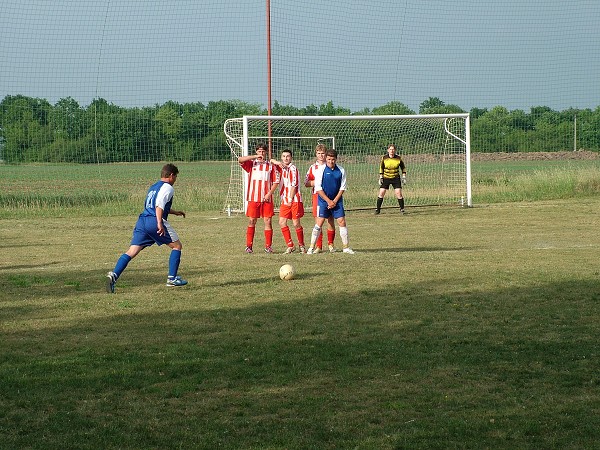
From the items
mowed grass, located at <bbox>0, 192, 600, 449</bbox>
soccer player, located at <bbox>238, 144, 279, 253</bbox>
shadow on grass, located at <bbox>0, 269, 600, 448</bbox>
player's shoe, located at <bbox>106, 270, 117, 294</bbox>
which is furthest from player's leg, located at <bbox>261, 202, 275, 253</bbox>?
shadow on grass, located at <bbox>0, 269, 600, 448</bbox>

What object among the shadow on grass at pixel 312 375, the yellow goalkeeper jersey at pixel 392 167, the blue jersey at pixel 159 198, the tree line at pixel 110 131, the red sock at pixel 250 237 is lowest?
the shadow on grass at pixel 312 375

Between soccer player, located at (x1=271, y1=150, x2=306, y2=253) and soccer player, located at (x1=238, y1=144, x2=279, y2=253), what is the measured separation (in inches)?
7.0

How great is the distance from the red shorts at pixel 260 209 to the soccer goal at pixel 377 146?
9941mm

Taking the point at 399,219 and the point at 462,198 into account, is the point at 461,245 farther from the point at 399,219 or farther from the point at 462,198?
the point at 462,198

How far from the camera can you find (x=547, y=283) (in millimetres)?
10820

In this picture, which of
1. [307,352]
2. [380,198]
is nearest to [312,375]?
[307,352]

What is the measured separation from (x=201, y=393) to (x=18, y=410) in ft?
3.88

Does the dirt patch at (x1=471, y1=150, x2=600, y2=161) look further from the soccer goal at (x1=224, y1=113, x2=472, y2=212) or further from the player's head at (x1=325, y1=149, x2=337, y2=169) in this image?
the player's head at (x1=325, y1=149, x2=337, y2=169)

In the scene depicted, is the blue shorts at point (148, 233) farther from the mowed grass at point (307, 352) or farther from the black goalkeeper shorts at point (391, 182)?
the black goalkeeper shorts at point (391, 182)

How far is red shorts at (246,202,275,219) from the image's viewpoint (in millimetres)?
15048

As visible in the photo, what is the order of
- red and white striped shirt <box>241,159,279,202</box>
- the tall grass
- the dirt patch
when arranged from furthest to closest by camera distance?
the dirt patch
the tall grass
red and white striped shirt <box>241,159,279,202</box>

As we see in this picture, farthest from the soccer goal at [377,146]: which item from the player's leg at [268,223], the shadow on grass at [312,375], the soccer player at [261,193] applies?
the shadow on grass at [312,375]

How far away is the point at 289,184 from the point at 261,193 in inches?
19.3

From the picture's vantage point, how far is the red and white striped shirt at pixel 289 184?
1501cm
